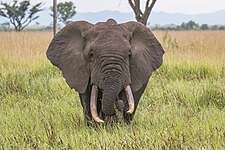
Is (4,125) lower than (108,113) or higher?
lower

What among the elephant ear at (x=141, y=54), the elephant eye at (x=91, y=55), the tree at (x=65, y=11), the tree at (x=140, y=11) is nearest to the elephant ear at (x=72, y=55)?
the elephant eye at (x=91, y=55)

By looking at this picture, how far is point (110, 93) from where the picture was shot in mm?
3893

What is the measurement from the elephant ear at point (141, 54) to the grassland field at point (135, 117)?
0.40 meters

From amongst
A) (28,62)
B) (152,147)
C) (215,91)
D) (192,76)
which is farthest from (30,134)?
(28,62)

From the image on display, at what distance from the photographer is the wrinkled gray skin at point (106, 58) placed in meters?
3.95

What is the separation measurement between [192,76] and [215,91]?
1.68 m

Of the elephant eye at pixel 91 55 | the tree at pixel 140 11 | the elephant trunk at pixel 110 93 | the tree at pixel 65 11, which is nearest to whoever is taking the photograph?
the elephant trunk at pixel 110 93

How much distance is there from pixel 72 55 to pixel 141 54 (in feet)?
1.99

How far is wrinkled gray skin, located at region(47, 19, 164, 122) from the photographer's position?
155 inches

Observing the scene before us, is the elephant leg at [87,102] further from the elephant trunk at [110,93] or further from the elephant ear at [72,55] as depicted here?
the elephant trunk at [110,93]

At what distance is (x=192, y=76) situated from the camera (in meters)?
7.36

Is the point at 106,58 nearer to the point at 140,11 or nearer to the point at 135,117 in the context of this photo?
the point at 135,117

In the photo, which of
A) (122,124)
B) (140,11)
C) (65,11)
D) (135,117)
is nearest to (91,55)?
(122,124)

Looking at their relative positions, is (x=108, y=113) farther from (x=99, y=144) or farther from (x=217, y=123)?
(x=217, y=123)
